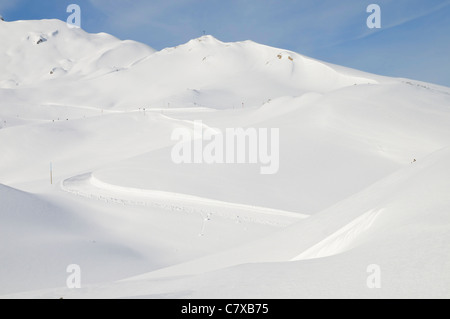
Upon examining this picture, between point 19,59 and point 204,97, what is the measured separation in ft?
179

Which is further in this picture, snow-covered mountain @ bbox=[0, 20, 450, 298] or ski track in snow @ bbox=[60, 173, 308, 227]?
ski track in snow @ bbox=[60, 173, 308, 227]

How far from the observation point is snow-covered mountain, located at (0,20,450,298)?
2.94 m

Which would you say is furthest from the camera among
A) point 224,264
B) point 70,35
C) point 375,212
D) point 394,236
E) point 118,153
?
point 70,35

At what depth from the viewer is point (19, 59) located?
3002 inches

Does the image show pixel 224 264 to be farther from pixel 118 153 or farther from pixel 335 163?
pixel 118 153

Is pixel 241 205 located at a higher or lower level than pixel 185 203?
lower

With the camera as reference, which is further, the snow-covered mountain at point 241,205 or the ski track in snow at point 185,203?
the ski track in snow at point 185,203

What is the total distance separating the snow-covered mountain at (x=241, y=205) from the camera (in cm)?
294

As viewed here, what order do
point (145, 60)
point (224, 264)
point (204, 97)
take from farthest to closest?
point (145, 60) < point (204, 97) < point (224, 264)

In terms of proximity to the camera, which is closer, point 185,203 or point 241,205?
point 241,205

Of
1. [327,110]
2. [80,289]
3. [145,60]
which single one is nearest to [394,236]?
[80,289]

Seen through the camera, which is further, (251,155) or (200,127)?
(200,127)

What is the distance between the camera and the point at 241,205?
11.9m

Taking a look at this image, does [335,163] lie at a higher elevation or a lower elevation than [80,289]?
higher
